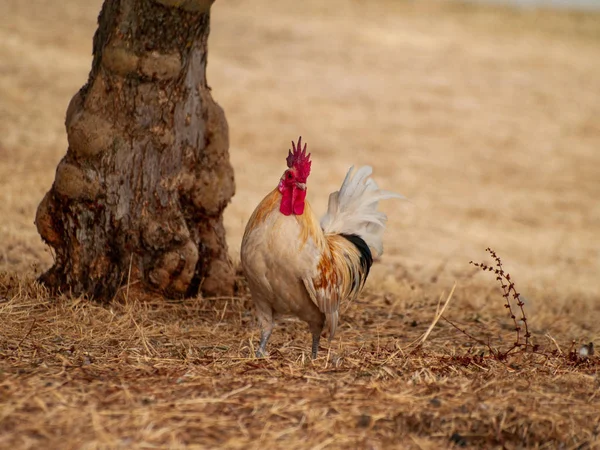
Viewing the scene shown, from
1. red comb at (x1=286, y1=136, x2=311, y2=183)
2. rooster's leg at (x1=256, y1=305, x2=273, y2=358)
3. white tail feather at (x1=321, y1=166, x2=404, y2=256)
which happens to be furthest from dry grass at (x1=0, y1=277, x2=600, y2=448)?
red comb at (x1=286, y1=136, x2=311, y2=183)

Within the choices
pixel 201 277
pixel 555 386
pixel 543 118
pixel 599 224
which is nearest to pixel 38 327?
pixel 201 277

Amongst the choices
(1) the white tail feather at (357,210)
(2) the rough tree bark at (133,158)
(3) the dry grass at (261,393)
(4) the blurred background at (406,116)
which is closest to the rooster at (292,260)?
(3) the dry grass at (261,393)

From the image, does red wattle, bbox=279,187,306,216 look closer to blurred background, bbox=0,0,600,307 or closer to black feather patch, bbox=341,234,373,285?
black feather patch, bbox=341,234,373,285

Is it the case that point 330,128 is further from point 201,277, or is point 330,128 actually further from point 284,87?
point 201,277

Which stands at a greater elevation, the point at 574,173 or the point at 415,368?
the point at 574,173

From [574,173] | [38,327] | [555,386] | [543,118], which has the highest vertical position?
[543,118]

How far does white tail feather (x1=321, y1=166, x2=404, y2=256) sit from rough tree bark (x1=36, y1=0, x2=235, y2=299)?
121 cm

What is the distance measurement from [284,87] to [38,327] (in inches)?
526

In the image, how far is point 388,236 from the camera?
38.0ft

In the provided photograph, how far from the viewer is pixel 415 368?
187 inches

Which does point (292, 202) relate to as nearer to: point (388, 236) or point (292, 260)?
point (292, 260)

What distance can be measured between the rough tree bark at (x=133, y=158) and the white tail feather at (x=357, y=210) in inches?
47.7

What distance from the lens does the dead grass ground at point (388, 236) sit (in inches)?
150

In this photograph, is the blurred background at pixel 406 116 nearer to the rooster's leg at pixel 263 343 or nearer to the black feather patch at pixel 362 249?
the black feather patch at pixel 362 249
